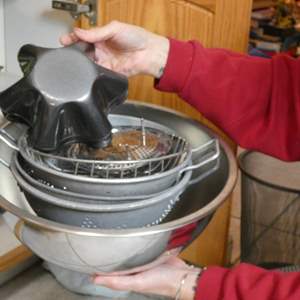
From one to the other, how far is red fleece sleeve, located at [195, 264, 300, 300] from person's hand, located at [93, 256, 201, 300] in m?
0.02

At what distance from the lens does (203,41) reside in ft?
4.15

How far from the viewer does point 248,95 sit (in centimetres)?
95

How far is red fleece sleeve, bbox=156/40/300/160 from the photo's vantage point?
0.92 meters

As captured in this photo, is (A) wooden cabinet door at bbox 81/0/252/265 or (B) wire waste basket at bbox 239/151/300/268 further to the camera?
(B) wire waste basket at bbox 239/151/300/268

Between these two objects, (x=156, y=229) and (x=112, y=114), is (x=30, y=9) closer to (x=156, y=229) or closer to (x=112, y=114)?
(x=112, y=114)

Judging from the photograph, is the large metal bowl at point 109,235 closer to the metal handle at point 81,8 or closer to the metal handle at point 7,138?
the metal handle at point 7,138

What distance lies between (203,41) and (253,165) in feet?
1.46

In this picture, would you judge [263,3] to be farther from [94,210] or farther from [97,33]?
[94,210]

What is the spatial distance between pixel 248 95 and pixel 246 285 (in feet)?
1.18

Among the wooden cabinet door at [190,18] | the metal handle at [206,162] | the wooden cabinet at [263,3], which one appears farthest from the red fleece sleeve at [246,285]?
the wooden cabinet at [263,3]

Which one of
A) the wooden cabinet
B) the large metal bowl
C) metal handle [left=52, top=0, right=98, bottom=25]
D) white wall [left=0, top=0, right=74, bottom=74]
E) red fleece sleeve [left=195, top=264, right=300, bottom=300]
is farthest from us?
the wooden cabinet

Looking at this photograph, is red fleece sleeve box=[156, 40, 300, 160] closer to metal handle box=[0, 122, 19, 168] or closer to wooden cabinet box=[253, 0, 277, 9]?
metal handle box=[0, 122, 19, 168]

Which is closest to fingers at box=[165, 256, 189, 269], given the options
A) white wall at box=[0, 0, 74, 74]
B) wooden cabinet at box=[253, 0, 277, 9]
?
white wall at box=[0, 0, 74, 74]

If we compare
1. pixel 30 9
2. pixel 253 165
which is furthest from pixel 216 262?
pixel 30 9
